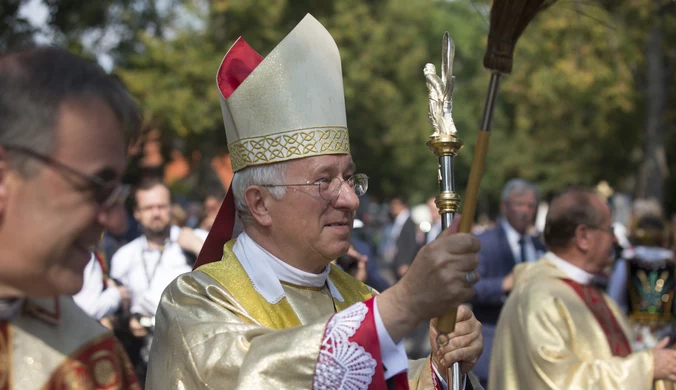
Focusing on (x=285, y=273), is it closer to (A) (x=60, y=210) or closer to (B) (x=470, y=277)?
(B) (x=470, y=277)

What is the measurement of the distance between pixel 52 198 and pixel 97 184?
0.10 m

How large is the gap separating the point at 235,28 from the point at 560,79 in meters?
7.84

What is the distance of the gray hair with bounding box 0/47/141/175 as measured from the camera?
188cm

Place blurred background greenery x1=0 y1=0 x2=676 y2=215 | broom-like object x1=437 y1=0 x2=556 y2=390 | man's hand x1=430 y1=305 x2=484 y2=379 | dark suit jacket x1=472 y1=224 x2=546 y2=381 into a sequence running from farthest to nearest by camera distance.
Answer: blurred background greenery x1=0 y1=0 x2=676 y2=215
dark suit jacket x1=472 y1=224 x2=546 y2=381
man's hand x1=430 y1=305 x2=484 y2=379
broom-like object x1=437 y1=0 x2=556 y2=390

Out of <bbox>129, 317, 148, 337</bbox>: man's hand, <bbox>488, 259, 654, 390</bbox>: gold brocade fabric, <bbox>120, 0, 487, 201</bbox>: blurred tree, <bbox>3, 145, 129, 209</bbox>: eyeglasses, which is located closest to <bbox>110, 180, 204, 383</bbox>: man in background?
<bbox>129, 317, 148, 337</bbox>: man's hand

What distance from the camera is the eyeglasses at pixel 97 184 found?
188cm

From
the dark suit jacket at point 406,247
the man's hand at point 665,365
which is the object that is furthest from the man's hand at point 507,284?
the dark suit jacket at point 406,247

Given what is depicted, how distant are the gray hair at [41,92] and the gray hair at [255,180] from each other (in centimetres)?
125

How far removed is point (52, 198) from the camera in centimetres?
191

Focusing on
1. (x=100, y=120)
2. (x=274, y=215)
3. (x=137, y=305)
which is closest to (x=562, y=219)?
(x=274, y=215)

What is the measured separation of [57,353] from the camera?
80.4 inches

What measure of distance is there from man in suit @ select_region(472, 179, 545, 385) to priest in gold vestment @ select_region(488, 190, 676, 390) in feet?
4.89

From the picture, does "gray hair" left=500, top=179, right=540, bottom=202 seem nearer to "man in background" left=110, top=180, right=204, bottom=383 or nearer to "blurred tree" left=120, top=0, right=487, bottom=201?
"man in background" left=110, top=180, right=204, bottom=383

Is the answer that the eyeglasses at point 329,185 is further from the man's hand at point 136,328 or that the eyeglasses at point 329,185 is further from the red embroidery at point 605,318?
the man's hand at point 136,328
